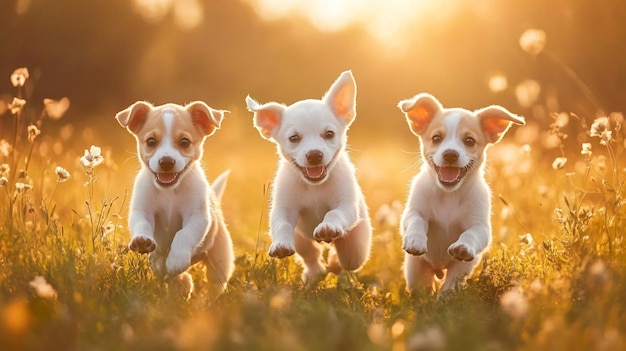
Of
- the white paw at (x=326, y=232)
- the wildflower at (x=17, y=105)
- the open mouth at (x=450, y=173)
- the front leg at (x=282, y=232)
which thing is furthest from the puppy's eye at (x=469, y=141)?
the wildflower at (x=17, y=105)

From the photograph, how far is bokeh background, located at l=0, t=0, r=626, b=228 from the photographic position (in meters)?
9.85

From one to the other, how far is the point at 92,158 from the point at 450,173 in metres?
2.35

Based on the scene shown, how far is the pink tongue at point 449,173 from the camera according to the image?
215 inches

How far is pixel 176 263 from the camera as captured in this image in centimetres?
498

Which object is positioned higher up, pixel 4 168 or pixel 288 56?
pixel 288 56

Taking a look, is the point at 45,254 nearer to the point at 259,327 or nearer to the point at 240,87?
the point at 259,327

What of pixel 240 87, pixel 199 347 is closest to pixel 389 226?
pixel 199 347

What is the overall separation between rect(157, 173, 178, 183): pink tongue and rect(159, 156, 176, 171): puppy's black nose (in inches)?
5.3

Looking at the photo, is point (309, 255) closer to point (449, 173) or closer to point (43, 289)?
point (449, 173)

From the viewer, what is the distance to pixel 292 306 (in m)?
4.27

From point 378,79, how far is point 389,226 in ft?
43.9

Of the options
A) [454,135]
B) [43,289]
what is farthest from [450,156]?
[43,289]

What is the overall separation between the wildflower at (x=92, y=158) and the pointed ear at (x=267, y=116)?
1.13 m

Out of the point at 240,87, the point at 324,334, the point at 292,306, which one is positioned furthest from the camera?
the point at 240,87
